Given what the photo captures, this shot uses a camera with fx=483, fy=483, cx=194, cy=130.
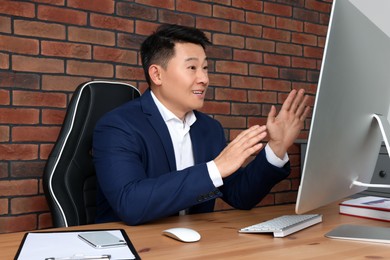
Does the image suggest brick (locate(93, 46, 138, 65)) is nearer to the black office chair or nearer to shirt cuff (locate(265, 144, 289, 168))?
the black office chair

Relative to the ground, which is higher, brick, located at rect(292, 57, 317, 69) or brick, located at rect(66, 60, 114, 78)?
brick, located at rect(292, 57, 317, 69)

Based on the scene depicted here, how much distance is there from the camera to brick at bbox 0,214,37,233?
2.11 metres

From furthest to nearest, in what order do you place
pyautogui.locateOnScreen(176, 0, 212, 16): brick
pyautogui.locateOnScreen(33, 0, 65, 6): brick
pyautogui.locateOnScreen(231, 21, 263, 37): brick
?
1. pyautogui.locateOnScreen(231, 21, 263, 37): brick
2. pyautogui.locateOnScreen(176, 0, 212, 16): brick
3. pyautogui.locateOnScreen(33, 0, 65, 6): brick

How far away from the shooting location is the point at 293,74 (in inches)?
125

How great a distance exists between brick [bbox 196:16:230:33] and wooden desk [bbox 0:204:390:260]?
5.20ft

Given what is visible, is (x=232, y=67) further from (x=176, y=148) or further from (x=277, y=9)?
(x=176, y=148)

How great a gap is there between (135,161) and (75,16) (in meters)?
1.03

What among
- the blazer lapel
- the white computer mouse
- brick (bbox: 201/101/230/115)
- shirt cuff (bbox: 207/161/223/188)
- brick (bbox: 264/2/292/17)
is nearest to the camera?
the white computer mouse

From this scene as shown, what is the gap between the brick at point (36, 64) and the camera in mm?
2098

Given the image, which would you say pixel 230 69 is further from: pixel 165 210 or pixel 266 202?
pixel 165 210

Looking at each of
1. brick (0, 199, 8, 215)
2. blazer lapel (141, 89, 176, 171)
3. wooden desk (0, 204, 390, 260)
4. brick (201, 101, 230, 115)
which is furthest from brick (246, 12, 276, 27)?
wooden desk (0, 204, 390, 260)

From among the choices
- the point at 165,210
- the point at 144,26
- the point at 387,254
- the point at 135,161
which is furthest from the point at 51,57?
the point at 387,254

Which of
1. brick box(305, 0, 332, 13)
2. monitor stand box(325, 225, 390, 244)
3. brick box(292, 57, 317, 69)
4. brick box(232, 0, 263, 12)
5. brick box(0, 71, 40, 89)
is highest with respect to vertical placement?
brick box(305, 0, 332, 13)

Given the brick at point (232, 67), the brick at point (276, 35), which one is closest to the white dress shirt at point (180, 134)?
the brick at point (232, 67)
